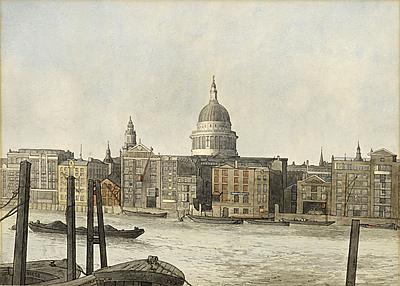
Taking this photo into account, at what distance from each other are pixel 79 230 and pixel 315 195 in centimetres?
149

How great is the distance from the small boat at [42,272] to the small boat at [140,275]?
0.42 metres

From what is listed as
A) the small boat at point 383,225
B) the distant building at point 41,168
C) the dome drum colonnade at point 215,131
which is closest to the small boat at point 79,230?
the distant building at point 41,168

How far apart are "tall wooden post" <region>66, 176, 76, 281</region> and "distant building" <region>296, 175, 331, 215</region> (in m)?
1.35

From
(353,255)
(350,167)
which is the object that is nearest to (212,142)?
(350,167)

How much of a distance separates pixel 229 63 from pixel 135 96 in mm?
624

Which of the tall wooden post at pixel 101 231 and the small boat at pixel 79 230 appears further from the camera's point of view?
the small boat at pixel 79 230

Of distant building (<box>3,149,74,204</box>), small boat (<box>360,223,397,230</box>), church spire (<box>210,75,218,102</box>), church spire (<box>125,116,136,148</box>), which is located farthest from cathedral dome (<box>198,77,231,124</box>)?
small boat (<box>360,223,397,230</box>)

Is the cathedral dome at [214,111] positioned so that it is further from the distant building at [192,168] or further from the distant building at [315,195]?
Result: the distant building at [315,195]

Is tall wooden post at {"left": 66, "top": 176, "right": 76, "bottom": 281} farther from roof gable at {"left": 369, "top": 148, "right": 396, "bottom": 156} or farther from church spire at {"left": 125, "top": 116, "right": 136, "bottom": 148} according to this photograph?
roof gable at {"left": 369, "top": 148, "right": 396, "bottom": 156}

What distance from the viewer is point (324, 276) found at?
362cm

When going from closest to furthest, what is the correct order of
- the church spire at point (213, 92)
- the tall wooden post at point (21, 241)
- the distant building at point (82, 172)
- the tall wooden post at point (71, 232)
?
the tall wooden post at point (21, 241), the tall wooden post at point (71, 232), the church spire at point (213, 92), the distant building at point (82, 172)

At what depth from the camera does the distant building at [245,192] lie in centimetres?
375

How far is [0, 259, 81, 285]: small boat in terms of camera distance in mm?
3686

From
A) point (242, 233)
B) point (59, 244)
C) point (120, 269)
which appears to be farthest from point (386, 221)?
point (59, 244)
